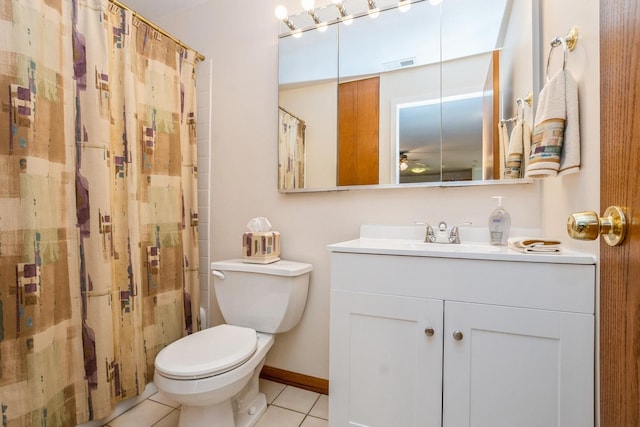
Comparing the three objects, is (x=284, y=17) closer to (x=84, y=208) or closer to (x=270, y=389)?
(x=84, y=208)

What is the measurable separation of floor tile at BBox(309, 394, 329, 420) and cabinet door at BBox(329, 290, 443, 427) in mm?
329

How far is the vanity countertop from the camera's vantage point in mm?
861

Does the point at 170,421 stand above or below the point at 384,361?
below

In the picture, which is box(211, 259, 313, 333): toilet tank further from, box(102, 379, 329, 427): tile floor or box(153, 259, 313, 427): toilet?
box(102, 379, 329, 427): tile floor

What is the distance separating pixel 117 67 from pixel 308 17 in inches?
39.8

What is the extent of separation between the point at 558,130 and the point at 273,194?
1306 millimetres

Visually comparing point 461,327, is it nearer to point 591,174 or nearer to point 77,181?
point 591,174

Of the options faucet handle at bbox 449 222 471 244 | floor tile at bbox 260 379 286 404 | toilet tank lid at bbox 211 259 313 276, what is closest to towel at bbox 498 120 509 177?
faucet handle at bbox 449 222 471 244

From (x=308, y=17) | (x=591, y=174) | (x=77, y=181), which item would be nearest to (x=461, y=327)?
(x=591, y=174)

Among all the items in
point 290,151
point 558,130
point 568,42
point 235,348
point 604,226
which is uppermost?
point 568,42

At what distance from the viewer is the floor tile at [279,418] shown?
4.46 ft

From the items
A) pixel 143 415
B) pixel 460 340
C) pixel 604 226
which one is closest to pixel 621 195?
pixel 604 226

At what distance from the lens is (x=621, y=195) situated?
44cm

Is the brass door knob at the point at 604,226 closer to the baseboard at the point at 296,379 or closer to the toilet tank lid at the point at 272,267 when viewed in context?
the toilet tank lid at the point at 272,267
